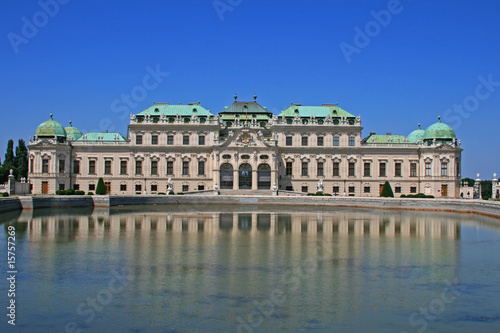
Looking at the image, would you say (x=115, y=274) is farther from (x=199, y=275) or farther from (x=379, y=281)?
(x=379, y=281)

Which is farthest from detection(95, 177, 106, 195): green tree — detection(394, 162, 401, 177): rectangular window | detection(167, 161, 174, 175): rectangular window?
detection(394, 162, 401, 177): rectangular window

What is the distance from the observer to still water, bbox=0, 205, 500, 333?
676 inches

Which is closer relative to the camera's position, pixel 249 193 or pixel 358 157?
pixel 249 193

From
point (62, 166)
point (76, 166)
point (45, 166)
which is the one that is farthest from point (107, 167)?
point (45, 166)

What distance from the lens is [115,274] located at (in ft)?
76.1

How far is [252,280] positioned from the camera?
72.8 ft

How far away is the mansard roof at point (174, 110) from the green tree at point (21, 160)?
2630cm

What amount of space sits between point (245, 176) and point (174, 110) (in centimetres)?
1537

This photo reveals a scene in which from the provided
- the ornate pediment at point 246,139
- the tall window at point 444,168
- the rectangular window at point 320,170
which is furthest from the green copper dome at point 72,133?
the tall window at point 444,168

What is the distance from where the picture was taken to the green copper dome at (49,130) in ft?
265

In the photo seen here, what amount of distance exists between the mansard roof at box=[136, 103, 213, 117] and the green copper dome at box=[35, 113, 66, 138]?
12.3 m

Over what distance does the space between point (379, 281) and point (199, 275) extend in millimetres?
7596

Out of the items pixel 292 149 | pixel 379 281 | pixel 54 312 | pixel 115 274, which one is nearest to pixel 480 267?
pixel 379 281

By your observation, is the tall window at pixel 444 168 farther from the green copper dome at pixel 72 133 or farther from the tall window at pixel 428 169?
the green copper dome at pixel 72 133
